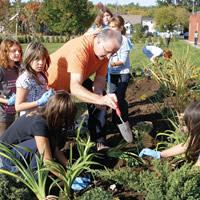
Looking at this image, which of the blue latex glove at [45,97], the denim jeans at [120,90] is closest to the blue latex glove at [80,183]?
the blue latex glove at [45,97]

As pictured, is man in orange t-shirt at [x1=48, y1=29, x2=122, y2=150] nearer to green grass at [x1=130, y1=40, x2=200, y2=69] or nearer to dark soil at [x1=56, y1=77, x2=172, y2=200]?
dark soil at [x1=56, y1=77, x2=172, y2=200]

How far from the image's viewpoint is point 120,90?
3684 mm

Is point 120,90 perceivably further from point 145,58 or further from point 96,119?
point 145,58

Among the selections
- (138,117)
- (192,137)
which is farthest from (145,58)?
(192,137)

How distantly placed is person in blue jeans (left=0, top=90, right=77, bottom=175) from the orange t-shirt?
313 millimetres

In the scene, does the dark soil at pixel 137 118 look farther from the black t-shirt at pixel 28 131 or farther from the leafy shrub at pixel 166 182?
the black t-shirt at pixel 28 131

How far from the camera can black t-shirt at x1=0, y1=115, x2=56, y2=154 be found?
2002 millimetres

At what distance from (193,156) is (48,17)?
149 ft

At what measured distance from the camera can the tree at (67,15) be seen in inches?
1654

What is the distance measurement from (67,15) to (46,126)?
42385 millimetres

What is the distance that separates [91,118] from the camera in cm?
284

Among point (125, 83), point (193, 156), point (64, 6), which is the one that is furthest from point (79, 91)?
point (64, 6)

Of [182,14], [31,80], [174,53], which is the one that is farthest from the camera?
[182,14]

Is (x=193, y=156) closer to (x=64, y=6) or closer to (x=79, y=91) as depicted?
(x=79, y=91)
